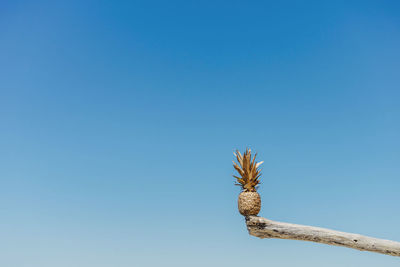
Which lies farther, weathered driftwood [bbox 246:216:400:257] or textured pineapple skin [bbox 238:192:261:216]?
textured pineapple skin [bbox 238:192:261:216]

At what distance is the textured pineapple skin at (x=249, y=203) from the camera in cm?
907

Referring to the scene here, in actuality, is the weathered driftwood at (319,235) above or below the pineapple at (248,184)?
below

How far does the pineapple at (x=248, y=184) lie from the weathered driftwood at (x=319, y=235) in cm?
24

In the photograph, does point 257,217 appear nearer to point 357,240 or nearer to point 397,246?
point 357,240

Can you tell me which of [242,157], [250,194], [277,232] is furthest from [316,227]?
[242,157]

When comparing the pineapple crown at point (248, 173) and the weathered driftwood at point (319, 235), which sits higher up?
the pineapple crown at point (248, 173)

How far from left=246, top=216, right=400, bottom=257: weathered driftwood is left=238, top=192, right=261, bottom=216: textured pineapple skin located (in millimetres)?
149

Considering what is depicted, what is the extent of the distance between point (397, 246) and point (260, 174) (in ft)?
10.7

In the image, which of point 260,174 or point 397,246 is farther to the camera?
point 260,174

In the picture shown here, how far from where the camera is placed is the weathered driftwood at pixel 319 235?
883 cm

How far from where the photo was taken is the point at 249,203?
9.07 meters

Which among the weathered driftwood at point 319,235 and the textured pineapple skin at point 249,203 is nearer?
the weathered driftwood at point 319,235

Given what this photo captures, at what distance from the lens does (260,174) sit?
9406 mm

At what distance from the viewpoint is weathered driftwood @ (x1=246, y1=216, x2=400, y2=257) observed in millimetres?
8828
